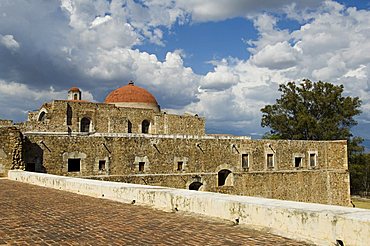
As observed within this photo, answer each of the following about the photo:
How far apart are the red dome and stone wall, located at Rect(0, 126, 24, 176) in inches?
835

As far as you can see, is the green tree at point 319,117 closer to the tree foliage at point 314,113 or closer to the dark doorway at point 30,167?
the tree foliage at point 314,113

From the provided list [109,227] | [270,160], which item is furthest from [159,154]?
[109,227]

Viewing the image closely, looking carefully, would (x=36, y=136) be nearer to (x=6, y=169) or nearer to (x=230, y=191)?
(x=6, y=169)

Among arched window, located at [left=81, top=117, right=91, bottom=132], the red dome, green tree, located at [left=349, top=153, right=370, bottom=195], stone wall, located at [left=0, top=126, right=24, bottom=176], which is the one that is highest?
the red dome

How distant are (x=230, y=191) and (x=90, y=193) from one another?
55.1 ft

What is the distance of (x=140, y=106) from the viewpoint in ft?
128

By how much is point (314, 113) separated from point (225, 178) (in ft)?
77.3

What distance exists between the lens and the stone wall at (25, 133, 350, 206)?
830 inches

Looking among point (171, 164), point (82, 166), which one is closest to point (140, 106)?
point (171, 164)

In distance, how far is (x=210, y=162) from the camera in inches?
1019

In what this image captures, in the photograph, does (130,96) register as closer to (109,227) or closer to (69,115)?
(69,115)

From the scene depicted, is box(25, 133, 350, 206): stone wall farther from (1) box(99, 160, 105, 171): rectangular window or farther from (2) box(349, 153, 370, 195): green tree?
(2) box(349, 153, 370, 195): green tree

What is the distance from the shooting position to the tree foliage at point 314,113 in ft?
146

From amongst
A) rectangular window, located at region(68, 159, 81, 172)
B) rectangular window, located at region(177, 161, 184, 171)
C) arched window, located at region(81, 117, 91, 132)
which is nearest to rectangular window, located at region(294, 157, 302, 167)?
rectangular window, located at region(177, 161, 184, 171)
